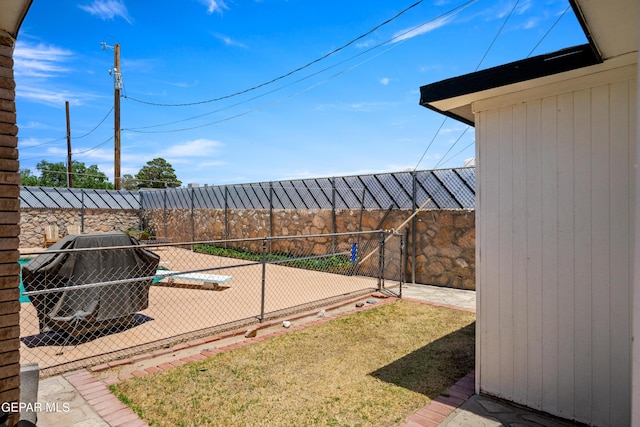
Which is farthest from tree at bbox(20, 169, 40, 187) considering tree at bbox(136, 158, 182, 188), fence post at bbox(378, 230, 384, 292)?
fence post at bbox(378, 230, 384, 292)

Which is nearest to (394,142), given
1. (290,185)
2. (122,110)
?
(290,185)

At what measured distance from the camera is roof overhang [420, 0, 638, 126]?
1.61 m

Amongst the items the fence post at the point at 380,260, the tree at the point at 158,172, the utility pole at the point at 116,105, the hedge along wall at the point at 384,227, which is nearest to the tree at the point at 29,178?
the tree at the point at 158,172

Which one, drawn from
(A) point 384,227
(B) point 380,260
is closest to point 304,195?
(A) point 384,227

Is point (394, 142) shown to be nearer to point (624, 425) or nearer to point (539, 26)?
point (539, 26)

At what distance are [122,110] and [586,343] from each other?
65.6 feet

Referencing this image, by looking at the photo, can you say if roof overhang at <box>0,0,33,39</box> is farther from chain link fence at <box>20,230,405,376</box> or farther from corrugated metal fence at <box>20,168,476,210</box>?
corrugated metal fence at <box>20,168,476,210</box>

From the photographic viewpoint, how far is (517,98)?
100 inches

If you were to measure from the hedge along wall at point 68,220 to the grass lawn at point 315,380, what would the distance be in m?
14.0

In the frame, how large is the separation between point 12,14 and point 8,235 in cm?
101

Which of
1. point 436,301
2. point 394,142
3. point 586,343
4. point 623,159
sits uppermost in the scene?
point 394,142

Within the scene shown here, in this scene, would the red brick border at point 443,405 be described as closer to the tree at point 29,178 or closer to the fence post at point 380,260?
the fence post at point 380,260

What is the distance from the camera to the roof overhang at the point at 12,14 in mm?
1461

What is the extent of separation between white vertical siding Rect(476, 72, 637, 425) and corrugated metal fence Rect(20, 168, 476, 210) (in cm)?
438
